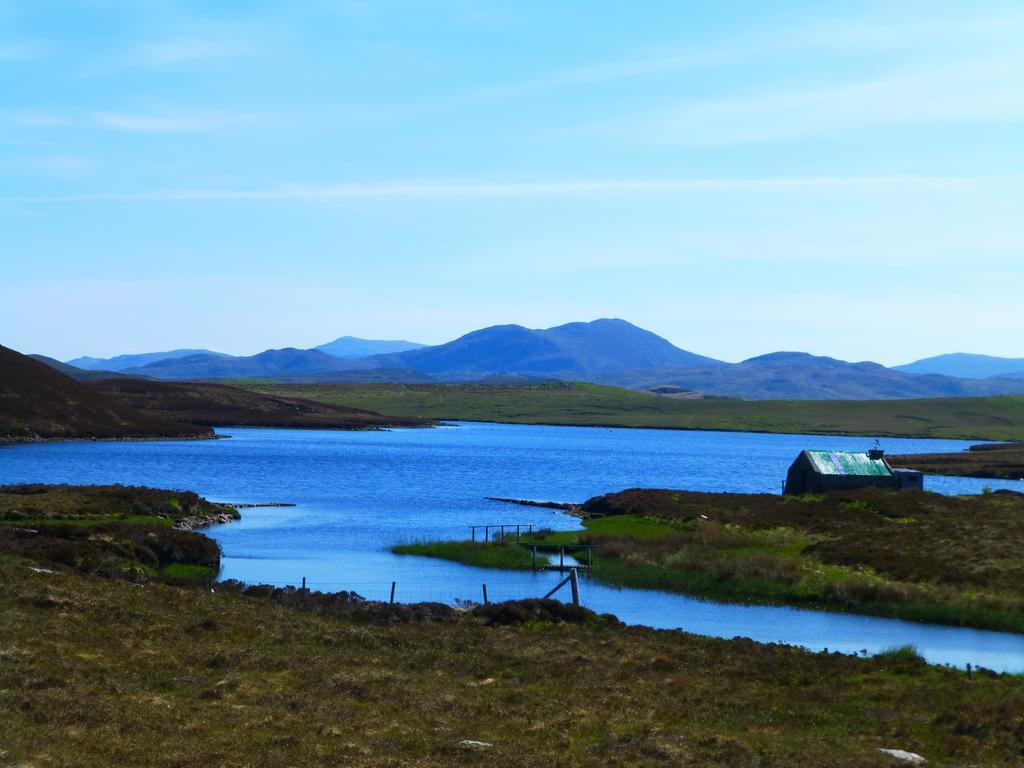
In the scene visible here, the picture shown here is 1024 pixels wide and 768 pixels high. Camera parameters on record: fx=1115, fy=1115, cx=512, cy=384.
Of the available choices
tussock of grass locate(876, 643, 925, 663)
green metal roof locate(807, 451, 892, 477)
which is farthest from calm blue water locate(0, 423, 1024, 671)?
green metal roof locate(807, 451, 892, 477)

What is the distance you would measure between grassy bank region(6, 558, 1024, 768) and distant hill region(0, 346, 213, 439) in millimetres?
122975

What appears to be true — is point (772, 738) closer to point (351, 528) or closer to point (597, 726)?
point (597, 726)

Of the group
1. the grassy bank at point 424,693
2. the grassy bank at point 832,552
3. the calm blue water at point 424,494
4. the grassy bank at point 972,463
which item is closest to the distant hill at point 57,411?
the calm blue water at point 424,494

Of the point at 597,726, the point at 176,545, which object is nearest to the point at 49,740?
the point at 597,726

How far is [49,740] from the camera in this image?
778 inches

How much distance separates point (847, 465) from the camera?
8844cm

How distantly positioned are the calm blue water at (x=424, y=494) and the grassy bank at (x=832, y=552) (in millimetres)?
2019

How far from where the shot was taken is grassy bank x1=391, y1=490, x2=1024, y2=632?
4753cm

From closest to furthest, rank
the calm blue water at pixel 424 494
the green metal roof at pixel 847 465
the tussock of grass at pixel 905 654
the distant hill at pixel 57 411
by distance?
the tussock of grass at pixel 905 654 → the calm blue water at pixel 424 494 → the green metal roof at pixel 847 465 → the distant hill at pixel 57 411

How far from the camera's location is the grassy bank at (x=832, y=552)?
47531mm

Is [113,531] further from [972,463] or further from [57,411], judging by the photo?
[972,463]

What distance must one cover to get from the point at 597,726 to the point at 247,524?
5248 cm

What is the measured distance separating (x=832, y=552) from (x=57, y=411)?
425ft

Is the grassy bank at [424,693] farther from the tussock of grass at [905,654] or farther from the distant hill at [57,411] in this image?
the distant hill at [57,411]
